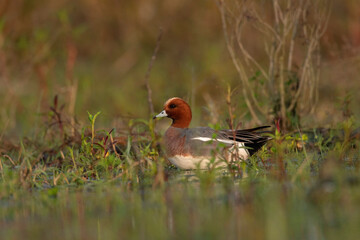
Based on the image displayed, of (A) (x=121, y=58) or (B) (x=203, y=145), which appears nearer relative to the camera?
(B) (x=203, y=145)

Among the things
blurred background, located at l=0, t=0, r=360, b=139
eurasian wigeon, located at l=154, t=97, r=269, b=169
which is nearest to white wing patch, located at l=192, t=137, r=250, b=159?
eurasian wigeon, located at l=154, t=97, r=269, b=169

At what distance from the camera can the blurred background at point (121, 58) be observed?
32.3 feet

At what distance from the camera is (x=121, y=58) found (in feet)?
45.9

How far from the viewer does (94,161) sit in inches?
243

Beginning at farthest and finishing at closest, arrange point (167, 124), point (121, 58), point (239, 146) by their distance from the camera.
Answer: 1. point (121, 58)
2. point (167, 124)
3. point (239, 146)

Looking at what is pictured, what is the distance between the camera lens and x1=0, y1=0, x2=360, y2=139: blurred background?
9.85 meters

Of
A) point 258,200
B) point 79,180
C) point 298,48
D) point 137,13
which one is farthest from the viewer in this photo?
point 137,13

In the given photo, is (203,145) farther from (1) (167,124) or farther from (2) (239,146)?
(1) (167,124)

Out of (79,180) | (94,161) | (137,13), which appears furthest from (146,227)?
(137,13)

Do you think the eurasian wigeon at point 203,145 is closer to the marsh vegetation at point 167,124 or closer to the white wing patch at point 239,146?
the white wing patch at point 239,146

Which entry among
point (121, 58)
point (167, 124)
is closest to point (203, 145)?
point (167, 124)

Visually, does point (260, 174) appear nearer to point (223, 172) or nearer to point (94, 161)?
point (223, 172)

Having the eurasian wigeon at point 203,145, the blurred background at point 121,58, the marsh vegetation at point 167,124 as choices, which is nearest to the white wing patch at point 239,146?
the eurasian wigeon at point 203,145

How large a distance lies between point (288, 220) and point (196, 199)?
3.10 feet
